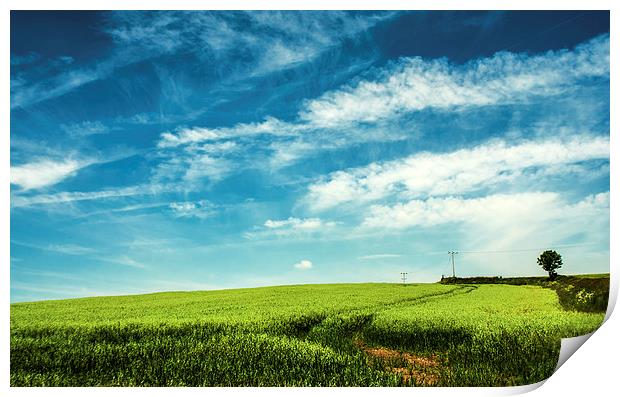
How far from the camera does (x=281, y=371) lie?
792 centimetres

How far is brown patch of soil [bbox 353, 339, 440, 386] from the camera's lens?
25.8 ft

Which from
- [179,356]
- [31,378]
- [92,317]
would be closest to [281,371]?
[179,356]

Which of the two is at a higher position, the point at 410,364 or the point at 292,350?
the point at 292,350

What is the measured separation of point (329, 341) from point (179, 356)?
9.39ft

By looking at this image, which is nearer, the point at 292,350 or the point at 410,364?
the point at 292,350

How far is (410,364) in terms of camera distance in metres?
8.45

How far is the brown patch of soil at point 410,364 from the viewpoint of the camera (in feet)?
25.8
